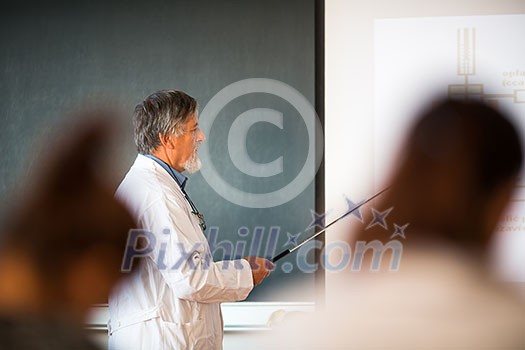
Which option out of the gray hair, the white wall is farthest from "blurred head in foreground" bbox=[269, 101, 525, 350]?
the white wall

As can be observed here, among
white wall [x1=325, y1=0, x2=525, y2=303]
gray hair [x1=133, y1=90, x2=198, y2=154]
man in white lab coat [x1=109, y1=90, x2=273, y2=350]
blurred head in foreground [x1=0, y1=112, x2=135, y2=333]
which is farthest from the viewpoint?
white wall [x1=325, y1=0, x2=525, y2=303]

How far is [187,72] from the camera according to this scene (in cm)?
240

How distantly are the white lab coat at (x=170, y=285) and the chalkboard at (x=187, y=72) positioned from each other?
2.79ft

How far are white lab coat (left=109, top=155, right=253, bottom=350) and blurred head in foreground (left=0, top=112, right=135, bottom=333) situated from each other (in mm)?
966

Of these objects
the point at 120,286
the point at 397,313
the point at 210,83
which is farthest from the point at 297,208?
the point at 120,286

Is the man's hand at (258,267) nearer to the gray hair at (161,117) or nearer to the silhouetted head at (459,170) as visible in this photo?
the gray hair at (161,117)

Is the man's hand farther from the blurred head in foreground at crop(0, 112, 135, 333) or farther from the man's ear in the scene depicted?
the blurred head in foreground at crop(0, 112, 135, 333)

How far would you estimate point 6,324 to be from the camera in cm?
38

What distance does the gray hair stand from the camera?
1606 millimetres

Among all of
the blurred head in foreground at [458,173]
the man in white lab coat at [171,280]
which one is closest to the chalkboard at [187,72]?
the man in white lab coat at [171,280]

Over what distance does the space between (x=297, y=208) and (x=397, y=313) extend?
162 centimetres

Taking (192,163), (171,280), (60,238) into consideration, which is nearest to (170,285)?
(171,280)

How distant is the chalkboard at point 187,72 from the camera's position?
2324 millimetres

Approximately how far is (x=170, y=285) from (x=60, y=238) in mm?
1039
